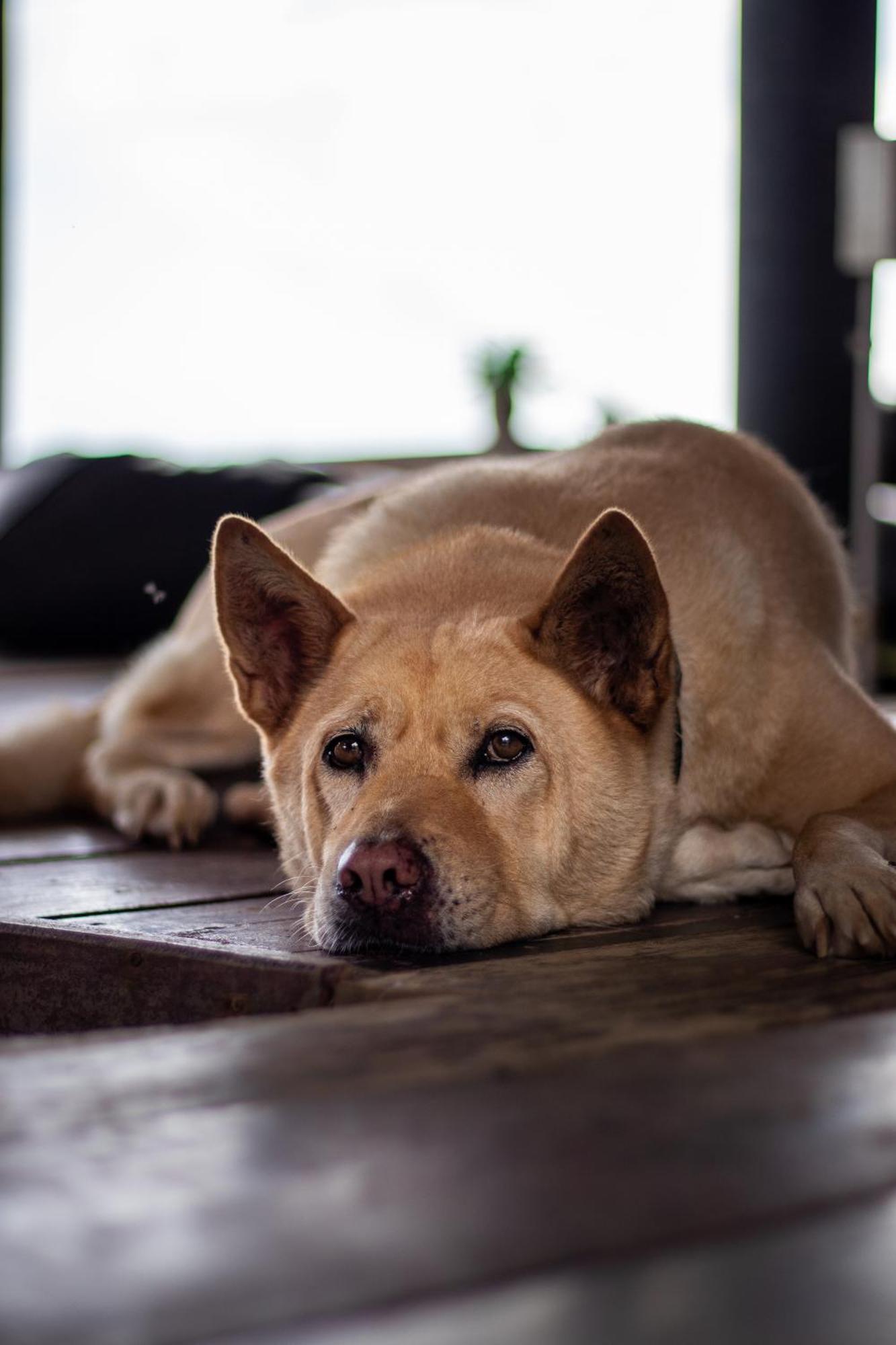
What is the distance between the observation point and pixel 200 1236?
0.86 m

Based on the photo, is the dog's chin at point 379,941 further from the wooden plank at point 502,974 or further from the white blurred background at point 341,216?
the white blurred background at point 341,216

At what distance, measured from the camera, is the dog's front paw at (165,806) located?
289 centimetres

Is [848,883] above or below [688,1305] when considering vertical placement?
below

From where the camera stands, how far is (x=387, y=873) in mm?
1818

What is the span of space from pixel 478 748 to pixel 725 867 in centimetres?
47

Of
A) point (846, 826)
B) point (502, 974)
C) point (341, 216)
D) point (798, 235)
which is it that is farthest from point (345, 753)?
point (341, 216)

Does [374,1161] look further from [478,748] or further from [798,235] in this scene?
[798,235]

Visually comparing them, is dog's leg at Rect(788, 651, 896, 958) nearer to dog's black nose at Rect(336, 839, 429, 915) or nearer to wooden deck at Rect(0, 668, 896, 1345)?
wooden deck at Rect(0, 668, 896, 1345)

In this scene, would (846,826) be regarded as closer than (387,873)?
No

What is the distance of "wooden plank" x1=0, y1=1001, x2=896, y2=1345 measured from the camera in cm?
81

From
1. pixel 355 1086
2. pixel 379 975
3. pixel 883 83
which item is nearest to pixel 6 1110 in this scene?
pixel 355 1086

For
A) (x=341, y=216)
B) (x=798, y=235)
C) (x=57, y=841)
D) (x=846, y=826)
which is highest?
(x=341, y=216)

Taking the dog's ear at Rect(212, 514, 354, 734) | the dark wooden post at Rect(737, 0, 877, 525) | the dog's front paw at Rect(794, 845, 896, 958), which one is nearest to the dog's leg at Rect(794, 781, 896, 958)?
the dog's front paw at Rect(794, 845, 896, 958)

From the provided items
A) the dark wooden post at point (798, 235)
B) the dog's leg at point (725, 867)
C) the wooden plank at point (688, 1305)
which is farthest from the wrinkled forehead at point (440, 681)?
the dark wooden post at point (798, 235)
